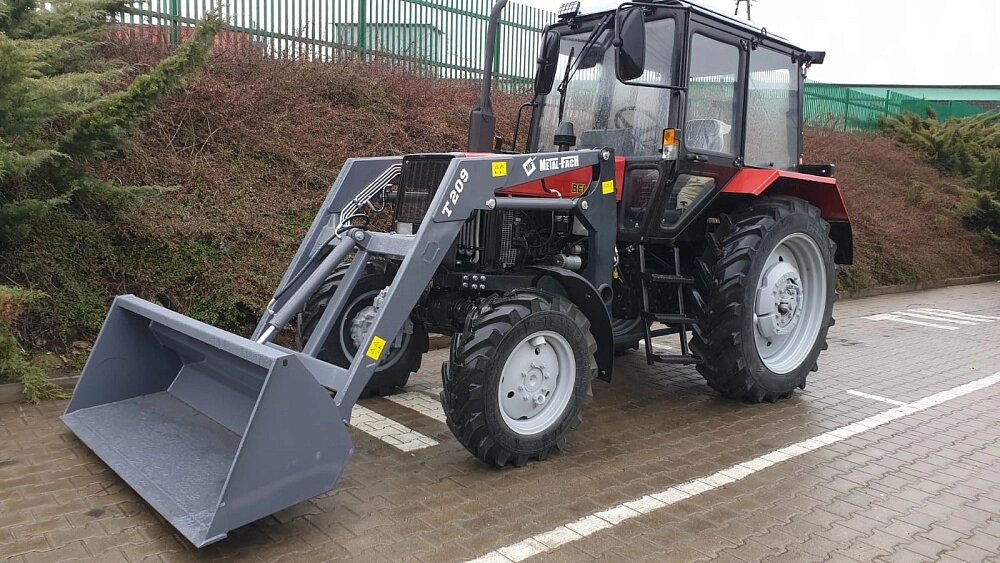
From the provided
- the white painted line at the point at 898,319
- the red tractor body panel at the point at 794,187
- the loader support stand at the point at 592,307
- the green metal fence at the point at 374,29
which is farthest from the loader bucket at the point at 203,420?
the white painted line at the point at 898,319

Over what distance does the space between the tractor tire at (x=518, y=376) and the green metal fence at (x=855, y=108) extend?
573 inches

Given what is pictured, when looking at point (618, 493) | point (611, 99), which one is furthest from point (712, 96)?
point (618, 493)

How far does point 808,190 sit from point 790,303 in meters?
1.03

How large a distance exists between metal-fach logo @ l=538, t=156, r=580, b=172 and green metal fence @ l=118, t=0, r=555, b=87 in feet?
17.0

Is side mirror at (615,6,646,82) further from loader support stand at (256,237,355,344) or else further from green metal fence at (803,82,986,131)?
green metal fence at (803,82,986,131)

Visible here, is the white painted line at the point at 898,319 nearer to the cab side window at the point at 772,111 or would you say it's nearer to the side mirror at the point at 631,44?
the cab side window at the point at 772,111

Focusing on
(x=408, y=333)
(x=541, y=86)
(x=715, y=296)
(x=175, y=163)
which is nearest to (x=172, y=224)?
(x=175, y=163)

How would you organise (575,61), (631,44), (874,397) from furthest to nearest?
1. (874,397)
2. (575,61)
3. (631,44)

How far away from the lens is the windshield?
16.1ft

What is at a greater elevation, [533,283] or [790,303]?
[533,283]

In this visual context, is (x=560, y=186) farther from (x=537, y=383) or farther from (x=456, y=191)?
(x=537, y=383)

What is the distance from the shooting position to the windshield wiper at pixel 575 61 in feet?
16.2

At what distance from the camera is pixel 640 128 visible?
5047 millimetres

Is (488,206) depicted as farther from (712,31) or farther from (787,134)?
(787,134)
